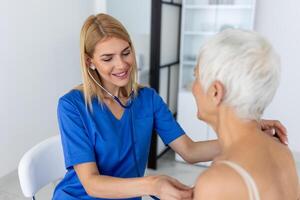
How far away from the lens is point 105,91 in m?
1.22

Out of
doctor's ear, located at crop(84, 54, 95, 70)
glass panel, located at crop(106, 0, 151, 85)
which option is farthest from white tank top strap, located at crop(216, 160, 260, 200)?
glass panel, located at crop(106, 0, 151, 85)

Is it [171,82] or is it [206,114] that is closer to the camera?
[206,114]

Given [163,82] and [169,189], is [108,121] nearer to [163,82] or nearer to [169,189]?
[169,189]

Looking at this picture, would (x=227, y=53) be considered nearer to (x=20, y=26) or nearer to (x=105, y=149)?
(x=105, y=149)

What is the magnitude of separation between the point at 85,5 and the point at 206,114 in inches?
91.2

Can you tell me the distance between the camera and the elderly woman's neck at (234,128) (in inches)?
31.3

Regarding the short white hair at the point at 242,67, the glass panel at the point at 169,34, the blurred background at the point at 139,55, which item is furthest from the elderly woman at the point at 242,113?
the glass panel at the point at 169,34

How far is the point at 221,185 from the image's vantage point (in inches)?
27.0

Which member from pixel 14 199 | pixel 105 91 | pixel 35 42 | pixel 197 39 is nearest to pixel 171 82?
pixel 197 39

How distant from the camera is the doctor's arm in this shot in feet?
2.61

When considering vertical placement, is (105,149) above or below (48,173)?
above

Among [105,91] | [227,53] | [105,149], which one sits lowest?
[105,149]

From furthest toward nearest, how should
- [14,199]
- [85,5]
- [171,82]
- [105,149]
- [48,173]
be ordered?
[171,82]
[85,5]
[14,199]
[48,173]
[105,149]

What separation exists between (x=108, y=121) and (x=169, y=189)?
43 centimetres
